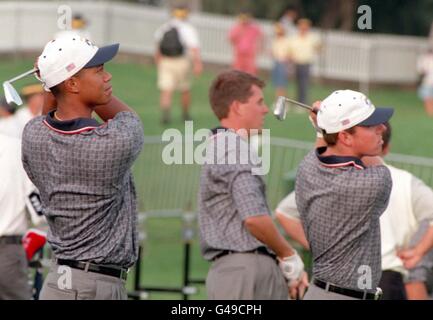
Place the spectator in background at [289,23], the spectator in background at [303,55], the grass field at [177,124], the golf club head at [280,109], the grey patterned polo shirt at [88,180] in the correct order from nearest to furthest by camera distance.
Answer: the grey patterned polo shirt at [88,180], the golf club head at [280,109], the grass field at [177,124], the spectator in background at [303,55], the spectator in background at [289,23]

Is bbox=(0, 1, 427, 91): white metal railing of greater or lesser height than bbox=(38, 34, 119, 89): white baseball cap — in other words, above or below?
below

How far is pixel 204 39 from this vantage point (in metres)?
30.3

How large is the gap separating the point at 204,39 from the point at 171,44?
789cm

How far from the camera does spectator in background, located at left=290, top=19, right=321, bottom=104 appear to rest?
81.0 ft

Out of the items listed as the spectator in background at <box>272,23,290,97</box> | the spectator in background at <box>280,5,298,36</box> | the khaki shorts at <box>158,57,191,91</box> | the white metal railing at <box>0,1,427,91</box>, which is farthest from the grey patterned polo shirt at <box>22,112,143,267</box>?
the white metal railing at <box>0,1,427,91</box>

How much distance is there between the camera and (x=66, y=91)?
7004 millimetres

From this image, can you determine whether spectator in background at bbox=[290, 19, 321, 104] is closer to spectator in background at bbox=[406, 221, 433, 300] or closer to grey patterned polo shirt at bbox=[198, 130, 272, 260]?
spectator in background at bbox=[406, 221, 433, 300]

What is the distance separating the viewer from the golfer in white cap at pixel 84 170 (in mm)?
6891

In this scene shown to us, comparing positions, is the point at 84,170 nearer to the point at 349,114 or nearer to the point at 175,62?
the point at 349,114

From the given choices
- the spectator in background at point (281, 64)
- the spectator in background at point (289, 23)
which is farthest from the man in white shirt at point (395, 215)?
the spectator in background at point (289, 23)

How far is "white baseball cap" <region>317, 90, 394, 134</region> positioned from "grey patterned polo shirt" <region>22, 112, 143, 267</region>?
0.98 meters

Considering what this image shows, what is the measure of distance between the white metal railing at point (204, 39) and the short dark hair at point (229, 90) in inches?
828

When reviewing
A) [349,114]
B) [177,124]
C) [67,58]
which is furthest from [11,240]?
[177,124]

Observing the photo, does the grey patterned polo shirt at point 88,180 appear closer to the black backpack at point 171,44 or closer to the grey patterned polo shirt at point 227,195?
the grey patterned polo shirt at point 227,195
